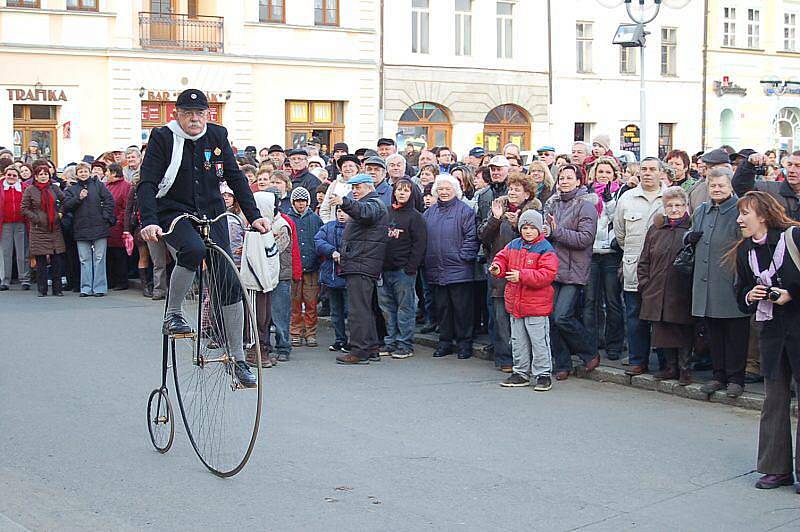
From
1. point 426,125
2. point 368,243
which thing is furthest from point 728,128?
point 368,243

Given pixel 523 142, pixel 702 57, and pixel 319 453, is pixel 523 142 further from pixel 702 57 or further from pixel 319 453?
pixel 319 453

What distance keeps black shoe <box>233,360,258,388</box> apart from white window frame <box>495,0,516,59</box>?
110 ft

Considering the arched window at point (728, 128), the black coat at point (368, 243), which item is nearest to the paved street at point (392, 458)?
the black coat at point (368, 243)

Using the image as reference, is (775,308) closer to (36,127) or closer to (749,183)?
(749,183)

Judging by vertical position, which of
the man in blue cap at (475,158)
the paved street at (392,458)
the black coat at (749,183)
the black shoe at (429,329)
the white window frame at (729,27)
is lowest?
the paved street at (392,458)

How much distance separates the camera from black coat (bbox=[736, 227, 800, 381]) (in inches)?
296

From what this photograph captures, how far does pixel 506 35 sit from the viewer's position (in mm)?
40219

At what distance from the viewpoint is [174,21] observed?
3347 centimetres

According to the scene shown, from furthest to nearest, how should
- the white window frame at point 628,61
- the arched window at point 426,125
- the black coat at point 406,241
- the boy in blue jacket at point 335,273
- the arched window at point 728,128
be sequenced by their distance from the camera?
the arched window at point 728,128, the white window frame at point 628,61, the arched window at point 426,125, the boy in blue jacket at point 335,273, the black coat at point 406,241

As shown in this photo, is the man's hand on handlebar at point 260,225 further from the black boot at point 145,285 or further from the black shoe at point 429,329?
the black boot at point 145,285

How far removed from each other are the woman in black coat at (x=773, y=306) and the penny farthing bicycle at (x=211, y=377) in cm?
341

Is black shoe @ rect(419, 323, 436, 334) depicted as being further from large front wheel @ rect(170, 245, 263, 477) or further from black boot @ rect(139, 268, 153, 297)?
large front wheel @ rect(170, 245, 263, 477)

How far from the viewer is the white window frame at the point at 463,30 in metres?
39.1

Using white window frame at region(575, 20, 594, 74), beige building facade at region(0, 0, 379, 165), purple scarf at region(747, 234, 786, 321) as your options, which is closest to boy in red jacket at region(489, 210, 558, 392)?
purple scarf at region(747, 234, 786, 321)
